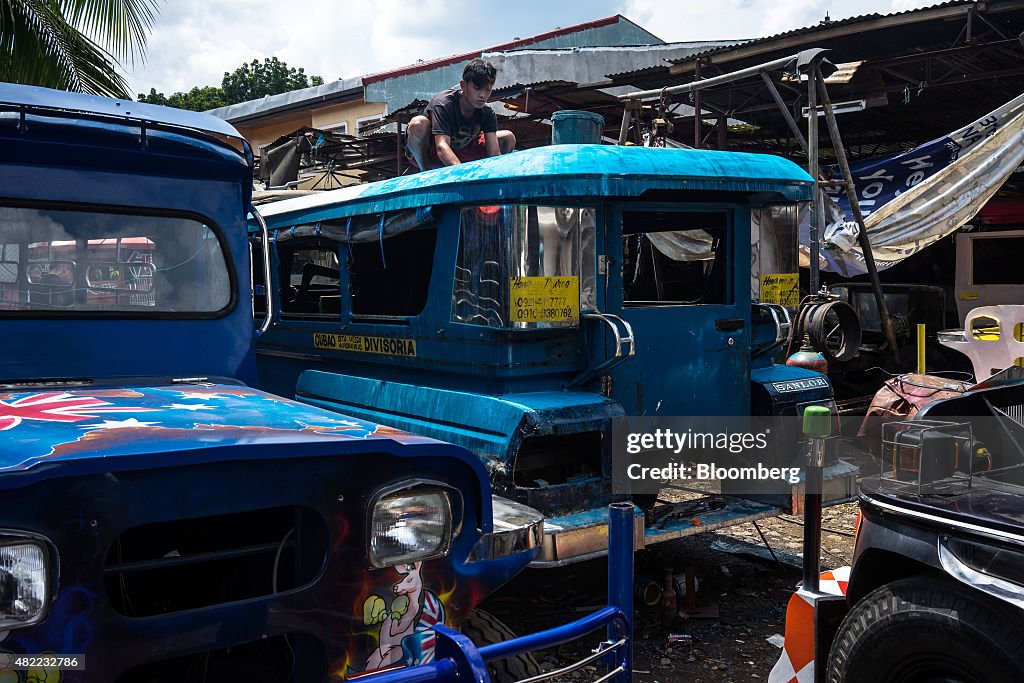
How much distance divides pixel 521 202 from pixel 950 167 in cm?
764

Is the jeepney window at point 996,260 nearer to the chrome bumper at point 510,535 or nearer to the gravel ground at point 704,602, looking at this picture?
the gravel ground at point 704,602

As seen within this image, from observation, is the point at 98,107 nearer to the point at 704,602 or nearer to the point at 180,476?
the point at 180,476

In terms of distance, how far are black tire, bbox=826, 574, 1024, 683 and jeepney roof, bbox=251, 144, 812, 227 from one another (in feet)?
7.81

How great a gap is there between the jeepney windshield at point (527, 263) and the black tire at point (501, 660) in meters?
1.79

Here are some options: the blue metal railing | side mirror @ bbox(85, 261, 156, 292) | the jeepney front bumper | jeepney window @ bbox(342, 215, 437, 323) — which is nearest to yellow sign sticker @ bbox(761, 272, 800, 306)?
the jeepney front bumper

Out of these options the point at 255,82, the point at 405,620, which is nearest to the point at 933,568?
the point at 405,620

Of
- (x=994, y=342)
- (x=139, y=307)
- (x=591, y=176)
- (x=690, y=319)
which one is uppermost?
(x=591, y=176)

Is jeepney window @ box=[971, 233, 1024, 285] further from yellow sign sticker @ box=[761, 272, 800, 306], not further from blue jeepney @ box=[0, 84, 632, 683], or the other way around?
blue jeepney @ box=[0, 84, 632, 683]

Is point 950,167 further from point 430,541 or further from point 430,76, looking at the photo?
point 430,76

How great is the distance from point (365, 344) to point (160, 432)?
3618mm

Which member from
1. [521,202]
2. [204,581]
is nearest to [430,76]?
[521,202]

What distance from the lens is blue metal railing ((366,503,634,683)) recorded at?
2.11 metres

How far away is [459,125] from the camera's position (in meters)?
6.50

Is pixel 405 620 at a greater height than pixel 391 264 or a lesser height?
lesser
